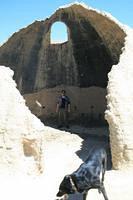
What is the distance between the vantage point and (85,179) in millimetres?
8188

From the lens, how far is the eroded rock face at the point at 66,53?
1669cm

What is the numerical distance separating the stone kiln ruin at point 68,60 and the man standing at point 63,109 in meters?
0.55

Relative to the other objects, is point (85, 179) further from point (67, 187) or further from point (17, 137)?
point (17, 137)

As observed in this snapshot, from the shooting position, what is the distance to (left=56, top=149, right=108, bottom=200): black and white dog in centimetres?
812

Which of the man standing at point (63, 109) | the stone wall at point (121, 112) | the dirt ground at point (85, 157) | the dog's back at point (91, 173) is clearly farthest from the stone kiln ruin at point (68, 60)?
the dog's back at point (91, 173)

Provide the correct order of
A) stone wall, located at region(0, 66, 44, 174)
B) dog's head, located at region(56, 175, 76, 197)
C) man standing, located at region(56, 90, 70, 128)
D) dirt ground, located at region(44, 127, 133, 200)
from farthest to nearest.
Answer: man standing, located at region(56, 90, 70, 128), stone wall, located at region(0, 66, 44, 174), dirt ground, located at region(44, 127, 133, 200), dog's head, located at region(56, 175, 76, 197)

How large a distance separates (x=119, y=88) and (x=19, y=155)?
2.93m

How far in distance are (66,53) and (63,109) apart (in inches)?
94.5

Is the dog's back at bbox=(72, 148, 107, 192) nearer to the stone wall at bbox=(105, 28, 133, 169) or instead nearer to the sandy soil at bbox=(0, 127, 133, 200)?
the sandy soil at bbox=(0, 127, 133, 200)

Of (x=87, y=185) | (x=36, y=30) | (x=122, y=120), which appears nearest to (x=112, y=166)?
(x=122, y=120)

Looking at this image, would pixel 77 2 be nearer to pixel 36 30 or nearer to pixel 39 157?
pixel 36 30

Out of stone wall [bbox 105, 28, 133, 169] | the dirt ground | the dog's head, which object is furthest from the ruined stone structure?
the dog's head

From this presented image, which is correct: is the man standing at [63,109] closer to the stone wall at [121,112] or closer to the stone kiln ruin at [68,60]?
the stone kiln ruin at [68,60]

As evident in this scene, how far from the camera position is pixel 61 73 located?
1897cm
